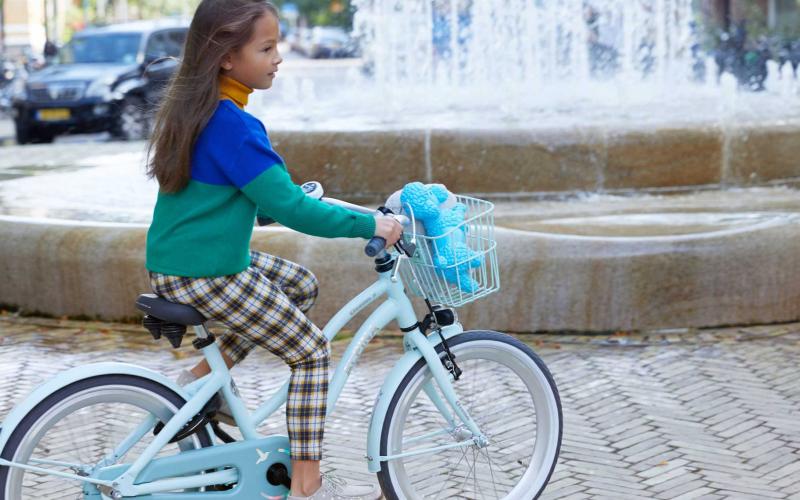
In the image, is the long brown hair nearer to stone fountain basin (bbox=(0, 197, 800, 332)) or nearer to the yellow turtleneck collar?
the yellow turtleneck collar

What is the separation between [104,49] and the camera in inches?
789

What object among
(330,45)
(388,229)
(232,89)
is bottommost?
(388,229)

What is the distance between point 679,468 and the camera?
4.40 m

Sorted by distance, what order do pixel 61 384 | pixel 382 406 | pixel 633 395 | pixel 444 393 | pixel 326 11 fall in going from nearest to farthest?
pixel 61 384 → pixel 382 406 → pixel 444 393 → pixel 633 395 → pixel 326 11

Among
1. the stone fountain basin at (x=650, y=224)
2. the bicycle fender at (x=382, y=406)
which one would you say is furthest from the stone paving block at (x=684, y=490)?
the stone fountain basin at (x=650, y=224)

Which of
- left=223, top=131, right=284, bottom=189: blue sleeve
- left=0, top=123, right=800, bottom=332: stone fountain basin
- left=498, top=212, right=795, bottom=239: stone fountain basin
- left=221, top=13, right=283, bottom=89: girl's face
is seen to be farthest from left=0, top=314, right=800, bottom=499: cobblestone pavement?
left=221, top=13, right=283, bottom=89: girl's face

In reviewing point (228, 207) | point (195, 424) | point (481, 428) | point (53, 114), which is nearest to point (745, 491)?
point (481, 428)

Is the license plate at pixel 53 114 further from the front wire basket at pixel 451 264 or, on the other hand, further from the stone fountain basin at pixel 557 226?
the front wire basket at pixel 451 264

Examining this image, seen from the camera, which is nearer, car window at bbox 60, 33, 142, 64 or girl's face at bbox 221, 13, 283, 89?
girl's face at bbox 221, 13, 283, 89

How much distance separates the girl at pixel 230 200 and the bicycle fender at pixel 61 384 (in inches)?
8.5

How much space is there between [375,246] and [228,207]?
41cm

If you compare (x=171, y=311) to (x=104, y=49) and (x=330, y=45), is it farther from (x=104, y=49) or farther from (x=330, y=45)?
(x=330, y=45)

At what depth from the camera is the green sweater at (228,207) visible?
3.23 metres

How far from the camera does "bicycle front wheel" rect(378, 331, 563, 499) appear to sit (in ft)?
12.0
